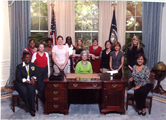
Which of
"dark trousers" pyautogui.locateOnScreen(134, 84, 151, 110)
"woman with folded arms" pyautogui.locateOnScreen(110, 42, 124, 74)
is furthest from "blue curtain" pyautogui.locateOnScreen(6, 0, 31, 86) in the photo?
"dark trousers" pyautogui.locateOnScreen(134, 84, 151, 110)

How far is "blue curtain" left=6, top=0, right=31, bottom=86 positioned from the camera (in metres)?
5.98

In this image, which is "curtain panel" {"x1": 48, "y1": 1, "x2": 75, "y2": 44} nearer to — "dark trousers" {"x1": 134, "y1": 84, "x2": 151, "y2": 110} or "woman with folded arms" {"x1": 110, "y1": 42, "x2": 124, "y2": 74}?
"woman with folded arms" {"x1": 110, "y1": 42, "x2": 124, "y2": 74}

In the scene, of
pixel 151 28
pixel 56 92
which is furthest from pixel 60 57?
pixel 151 28

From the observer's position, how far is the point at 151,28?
6.02m

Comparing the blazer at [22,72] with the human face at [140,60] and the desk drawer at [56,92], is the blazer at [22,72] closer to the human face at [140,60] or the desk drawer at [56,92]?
the desk drawer at [56,92]

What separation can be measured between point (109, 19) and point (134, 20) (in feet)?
3.36

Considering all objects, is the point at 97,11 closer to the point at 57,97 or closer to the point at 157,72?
the point at 157,72

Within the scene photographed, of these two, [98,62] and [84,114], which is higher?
[98,62]

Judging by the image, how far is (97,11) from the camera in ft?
21.7

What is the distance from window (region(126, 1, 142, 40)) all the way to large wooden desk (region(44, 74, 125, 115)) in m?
3.39

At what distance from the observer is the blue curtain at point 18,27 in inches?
236

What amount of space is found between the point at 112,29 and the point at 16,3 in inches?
133

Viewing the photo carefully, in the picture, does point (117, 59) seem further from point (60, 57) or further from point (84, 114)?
point (84, 114)

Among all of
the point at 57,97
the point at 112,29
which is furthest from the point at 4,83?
the point at 112,29
